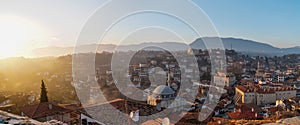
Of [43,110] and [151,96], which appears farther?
[151,96]

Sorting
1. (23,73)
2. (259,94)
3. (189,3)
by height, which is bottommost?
(259,94)

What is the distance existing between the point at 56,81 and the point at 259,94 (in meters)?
11.8

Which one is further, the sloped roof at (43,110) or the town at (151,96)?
the sloped roof at (43,110)

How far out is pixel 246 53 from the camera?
37.6 meters

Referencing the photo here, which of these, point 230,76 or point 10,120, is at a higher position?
point 10,120

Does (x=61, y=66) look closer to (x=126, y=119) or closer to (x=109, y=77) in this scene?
(x=109, y=77)

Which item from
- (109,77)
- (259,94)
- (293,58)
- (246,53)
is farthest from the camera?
(246,53)

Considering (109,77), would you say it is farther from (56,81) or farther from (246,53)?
(246,53)

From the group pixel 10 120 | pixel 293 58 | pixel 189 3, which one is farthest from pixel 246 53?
pixel 10 120

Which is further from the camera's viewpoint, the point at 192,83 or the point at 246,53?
the point at 246,53

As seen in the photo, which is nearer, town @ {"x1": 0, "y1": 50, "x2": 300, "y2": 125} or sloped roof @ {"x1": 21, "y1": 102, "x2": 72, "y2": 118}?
town @ {"x1": 0, "y1": 50, "x2": 300, "y2": 125}

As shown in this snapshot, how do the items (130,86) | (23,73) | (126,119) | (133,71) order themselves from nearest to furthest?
(126,119) < (130,86) < (23,73) < (133,71)

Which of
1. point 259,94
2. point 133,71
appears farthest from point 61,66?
point 259,94

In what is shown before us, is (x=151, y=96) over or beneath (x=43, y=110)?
beneath
